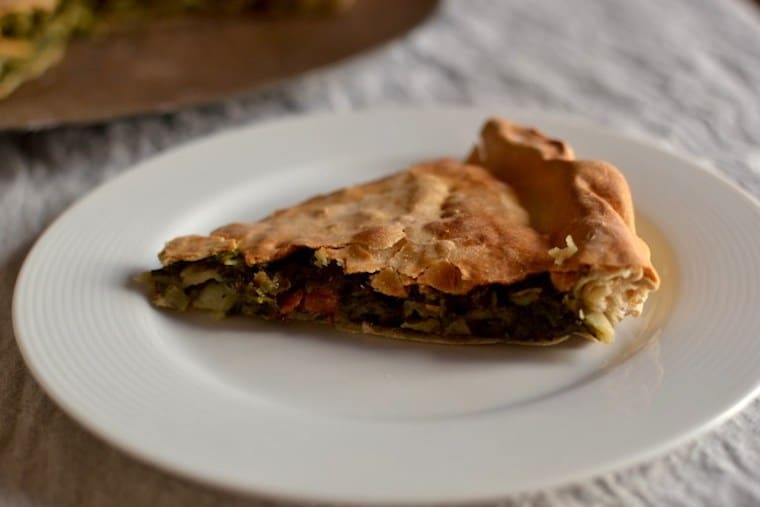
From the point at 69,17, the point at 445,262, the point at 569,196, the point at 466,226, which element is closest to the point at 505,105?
Answer: the point at 569,196

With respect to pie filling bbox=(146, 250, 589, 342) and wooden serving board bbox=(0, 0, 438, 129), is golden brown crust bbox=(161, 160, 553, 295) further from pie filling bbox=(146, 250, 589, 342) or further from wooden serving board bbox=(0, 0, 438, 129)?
wooden serving board bbox=(0, 0, 438, 129)

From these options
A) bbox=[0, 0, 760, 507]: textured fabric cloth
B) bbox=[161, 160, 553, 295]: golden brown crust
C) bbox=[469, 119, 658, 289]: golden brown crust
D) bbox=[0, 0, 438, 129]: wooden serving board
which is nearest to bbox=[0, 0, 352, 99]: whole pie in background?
bbox=[0, 0, 438, 129]: wooden serving board

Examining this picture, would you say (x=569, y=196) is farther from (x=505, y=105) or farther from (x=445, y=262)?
→ (x=505, y=105)

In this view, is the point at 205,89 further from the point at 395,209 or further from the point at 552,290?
Answer: the point at 552,290

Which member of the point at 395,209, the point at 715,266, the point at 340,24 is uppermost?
the point at 715,266

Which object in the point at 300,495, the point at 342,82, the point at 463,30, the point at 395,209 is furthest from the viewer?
the point at 463,30

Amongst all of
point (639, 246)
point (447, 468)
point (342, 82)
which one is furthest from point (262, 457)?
point (342, 82)

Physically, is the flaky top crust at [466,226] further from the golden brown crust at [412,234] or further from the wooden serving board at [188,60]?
the wooden serving board at [188,60]
